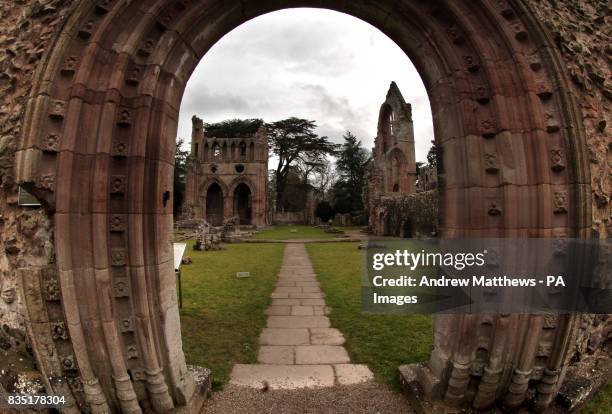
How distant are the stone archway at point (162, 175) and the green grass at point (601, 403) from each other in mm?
511

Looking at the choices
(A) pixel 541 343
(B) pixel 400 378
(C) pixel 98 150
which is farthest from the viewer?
(B) pixel 400 378

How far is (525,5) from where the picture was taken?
2666 millimetres

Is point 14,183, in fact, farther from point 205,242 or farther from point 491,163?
point 205,242

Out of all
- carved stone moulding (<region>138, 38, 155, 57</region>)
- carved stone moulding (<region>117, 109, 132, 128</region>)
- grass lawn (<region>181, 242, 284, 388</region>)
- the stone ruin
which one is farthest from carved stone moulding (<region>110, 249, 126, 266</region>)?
the stone ruin

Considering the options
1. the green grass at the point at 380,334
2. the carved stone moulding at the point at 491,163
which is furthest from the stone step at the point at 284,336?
the carved stone moulding at the point at 491,163

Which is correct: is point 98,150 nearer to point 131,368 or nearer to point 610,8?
point 131,368

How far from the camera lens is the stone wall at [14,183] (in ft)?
8.46

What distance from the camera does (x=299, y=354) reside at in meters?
4.33

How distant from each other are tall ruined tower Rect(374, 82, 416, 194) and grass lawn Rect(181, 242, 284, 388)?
61.8 feet

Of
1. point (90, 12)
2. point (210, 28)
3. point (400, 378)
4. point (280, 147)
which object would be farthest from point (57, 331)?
point (280, 147)

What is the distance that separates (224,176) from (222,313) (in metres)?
34.8

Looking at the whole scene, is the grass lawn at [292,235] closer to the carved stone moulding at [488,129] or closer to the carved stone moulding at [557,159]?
the carved stone moulding at [488,129]

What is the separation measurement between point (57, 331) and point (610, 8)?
18.1 ft

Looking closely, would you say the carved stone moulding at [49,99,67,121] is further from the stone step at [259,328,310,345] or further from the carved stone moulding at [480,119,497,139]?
the stone step at [259,328,310,345]
